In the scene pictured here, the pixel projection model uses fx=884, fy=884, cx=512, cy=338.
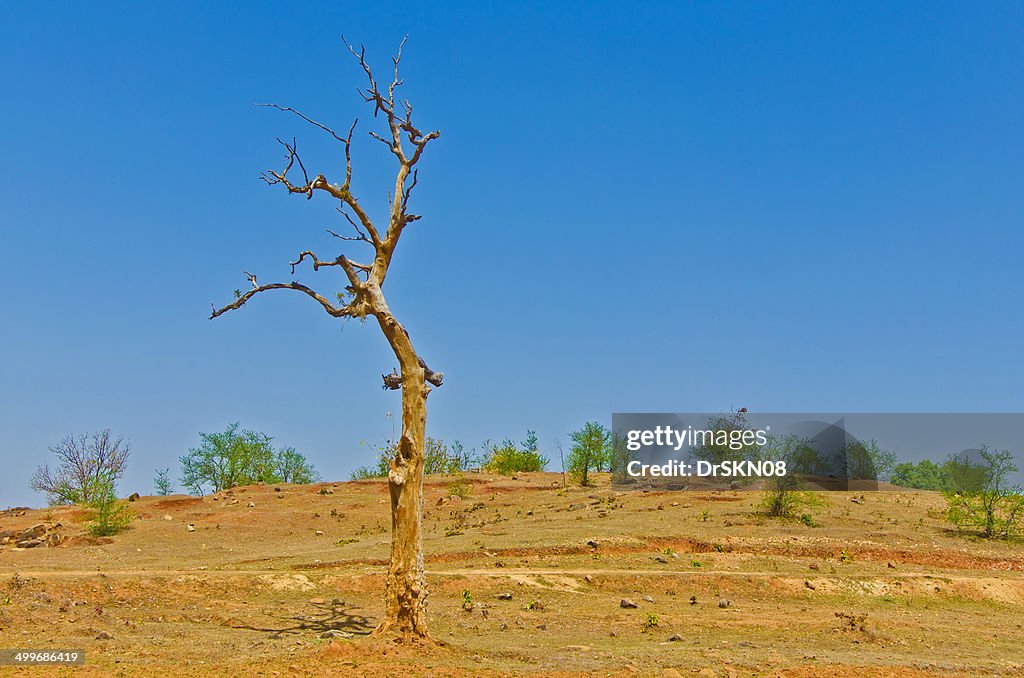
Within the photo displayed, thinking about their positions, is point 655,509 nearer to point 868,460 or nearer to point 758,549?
point 758,549

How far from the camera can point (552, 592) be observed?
70.1 feet

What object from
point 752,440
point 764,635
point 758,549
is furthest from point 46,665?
point 752,440

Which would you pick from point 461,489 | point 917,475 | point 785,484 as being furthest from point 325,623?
point 917,475

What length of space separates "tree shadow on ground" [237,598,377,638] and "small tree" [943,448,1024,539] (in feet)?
79.3

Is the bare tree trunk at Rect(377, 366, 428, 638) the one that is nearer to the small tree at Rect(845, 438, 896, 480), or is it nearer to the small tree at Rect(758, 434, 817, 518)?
the small tree at Rect(758, 434, 817, 518)

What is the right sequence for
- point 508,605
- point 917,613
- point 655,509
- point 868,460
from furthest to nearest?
1. point 868,460
2. point 655,509
3. point 917,613
4. point 508,605

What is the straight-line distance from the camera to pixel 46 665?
11.2 meters

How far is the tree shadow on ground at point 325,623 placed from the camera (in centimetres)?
1569

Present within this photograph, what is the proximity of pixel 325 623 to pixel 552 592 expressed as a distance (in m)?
6.61

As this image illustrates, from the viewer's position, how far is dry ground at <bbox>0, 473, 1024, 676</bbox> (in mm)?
13047

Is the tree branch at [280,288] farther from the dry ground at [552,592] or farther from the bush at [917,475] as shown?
the bush at [917,475]

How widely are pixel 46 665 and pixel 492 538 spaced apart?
18.6 meters

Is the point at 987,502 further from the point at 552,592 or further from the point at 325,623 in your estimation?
the point at 325,623

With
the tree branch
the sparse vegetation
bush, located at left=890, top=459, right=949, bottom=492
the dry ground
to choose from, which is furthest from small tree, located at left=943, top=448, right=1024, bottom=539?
bush, located at left=890, top=459, right=949, bottom=492
